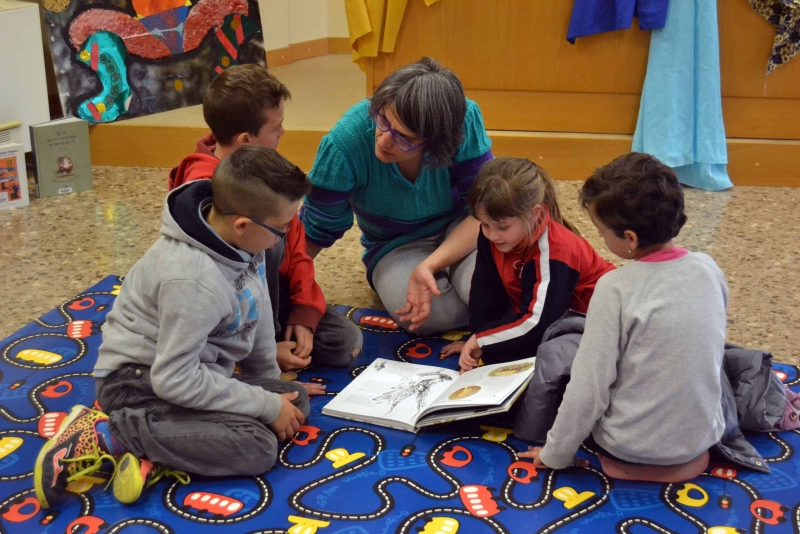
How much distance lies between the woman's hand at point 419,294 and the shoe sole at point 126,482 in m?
0.73

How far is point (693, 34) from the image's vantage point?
9.41ft

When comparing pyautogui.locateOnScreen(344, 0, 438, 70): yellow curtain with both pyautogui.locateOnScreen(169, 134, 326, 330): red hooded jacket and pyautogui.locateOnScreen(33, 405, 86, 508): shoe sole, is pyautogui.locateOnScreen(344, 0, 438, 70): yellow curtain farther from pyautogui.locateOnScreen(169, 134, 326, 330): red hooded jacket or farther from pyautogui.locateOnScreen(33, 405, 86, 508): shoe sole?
pyautogui.locateOnScreen(33, 405, 86, 508): shoe sole

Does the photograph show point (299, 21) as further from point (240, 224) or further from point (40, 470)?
point (40, 470)

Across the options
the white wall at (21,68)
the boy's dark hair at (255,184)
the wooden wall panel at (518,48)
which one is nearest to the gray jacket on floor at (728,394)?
the boy's dark hair at (255,184)

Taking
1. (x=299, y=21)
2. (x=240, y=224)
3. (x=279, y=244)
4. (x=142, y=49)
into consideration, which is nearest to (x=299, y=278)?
(x=279, y=244)

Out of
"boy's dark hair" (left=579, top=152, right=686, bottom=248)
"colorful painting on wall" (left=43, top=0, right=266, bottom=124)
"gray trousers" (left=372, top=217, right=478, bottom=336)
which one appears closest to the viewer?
"boy's dark hair" (left=579, top=152, right=686, bottom=248)

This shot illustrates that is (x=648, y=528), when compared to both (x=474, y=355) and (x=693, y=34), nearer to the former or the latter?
(x=474, y=355)

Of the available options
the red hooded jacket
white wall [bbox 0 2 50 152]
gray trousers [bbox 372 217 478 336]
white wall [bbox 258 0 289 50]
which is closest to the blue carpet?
the red hooded jacket

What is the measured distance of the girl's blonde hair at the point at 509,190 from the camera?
160 centimetres

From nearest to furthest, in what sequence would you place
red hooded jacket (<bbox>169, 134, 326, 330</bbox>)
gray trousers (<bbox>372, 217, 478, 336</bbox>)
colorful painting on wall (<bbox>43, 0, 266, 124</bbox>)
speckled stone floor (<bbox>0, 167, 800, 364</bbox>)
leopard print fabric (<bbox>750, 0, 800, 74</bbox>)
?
red hooded jacket (<bbox>169, 134, 326, 330</bbox>), gray trousers (<bbox>372, 217, 478, 336</bbox>), speckled stone floor (<bbox>0, 167, 800, 364</bbox>), leopard print fabric (<bbox>750, 0, 800, 74</bbox>), colorful painting on wall (<bbox>43, 0, 266, 124</bbox>)

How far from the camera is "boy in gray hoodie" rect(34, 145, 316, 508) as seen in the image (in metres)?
1.36

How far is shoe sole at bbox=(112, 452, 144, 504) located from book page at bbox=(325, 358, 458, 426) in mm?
415

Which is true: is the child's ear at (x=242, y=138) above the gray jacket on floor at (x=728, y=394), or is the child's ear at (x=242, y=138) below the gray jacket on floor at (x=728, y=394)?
above

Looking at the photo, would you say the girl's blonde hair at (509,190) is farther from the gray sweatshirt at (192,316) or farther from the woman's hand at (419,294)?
the gray sweatshirt at (192,316)
